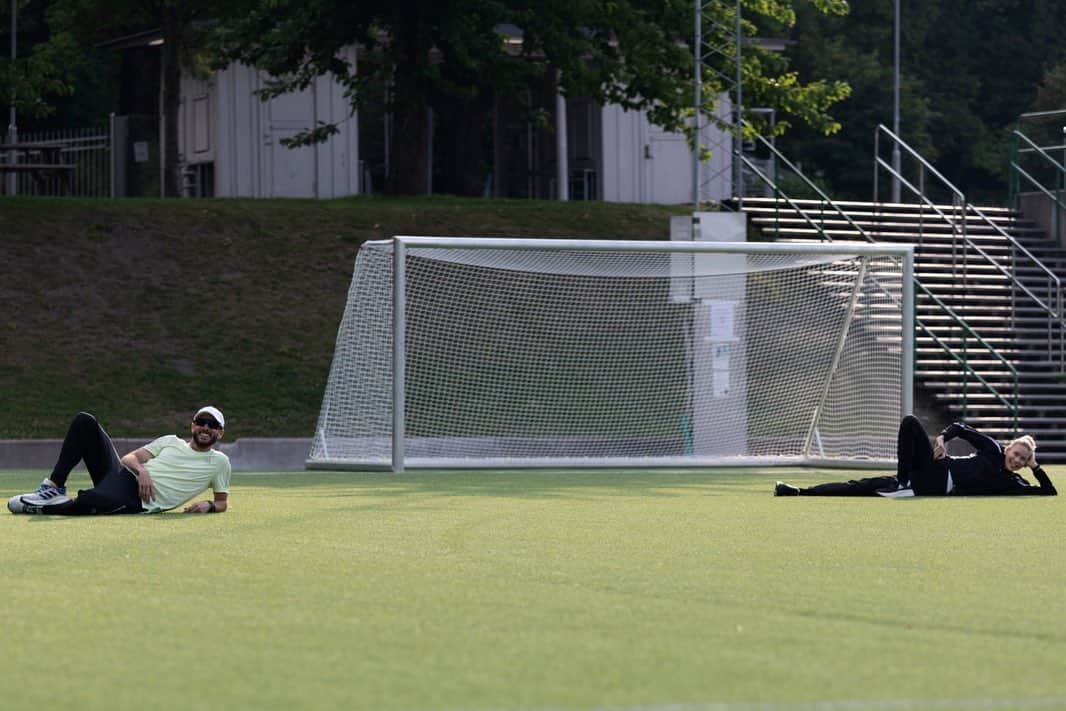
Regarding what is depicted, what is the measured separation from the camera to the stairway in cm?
2739

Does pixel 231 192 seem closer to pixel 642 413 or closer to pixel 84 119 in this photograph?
pixel 84 119

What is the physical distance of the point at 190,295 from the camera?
2848 cm

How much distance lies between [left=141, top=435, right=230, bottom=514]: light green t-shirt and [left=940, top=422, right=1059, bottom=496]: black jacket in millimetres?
6294

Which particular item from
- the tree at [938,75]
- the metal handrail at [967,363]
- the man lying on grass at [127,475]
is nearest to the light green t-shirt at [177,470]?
the man lying on grass at [127,475]

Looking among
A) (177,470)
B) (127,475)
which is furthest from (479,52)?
(127,475)

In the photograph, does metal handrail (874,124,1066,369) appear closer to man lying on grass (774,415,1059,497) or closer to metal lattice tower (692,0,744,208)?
metal lattice tower (692,0,744,208)

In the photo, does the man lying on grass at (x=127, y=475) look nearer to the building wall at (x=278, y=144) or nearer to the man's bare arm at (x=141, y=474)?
the man's bare arm at (x=141, y=474)

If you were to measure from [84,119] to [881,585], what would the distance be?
128 feet

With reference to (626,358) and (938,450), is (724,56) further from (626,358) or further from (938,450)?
(938,450)

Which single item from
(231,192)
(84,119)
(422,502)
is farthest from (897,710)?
(84,119)

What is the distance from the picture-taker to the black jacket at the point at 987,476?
1628cm

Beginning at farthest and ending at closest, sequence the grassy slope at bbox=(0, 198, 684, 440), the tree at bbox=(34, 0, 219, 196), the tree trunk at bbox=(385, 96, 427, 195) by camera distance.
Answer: the tree at bbox=(34, 0, 219, 196), the tree trunk at bbox=(385, 96, 427, 195), the grassy slope at bbox=(0, 198, 684, 440)

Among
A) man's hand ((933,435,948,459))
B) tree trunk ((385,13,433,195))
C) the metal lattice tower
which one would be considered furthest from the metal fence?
man's hand ((933,435,948,459))

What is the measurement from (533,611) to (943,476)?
890 centimetres
